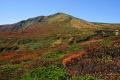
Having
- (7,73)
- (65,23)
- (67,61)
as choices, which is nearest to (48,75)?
(67,61)

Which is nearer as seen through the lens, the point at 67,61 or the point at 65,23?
the point at 67,61

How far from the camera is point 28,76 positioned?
37.5 ft

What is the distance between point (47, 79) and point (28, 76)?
83.9 inches

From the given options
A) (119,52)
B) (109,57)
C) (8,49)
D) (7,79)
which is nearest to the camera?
(7,79)

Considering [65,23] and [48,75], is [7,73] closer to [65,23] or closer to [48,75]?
[48,75]

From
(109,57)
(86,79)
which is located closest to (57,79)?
(86,79)

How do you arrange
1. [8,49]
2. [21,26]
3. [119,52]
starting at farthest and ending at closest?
[21,26] < [8,49] < [119,52]

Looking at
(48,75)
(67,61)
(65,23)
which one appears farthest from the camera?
(65,23)

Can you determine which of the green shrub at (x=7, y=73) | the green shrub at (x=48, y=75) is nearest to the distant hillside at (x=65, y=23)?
the green shrub at (x=7, y=73)

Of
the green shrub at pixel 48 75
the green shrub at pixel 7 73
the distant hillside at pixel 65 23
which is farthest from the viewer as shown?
the distant hillside at pixel 65 23

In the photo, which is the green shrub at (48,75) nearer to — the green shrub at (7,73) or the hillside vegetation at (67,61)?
the hillside vegetation at (67,61)

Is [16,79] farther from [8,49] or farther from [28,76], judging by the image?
[8,49]

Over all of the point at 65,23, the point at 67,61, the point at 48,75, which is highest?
the point at 65,23

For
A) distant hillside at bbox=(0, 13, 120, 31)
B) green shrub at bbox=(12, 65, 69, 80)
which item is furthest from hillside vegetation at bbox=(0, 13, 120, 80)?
distant hillside at bbox=(0, 13, 120, 31)
